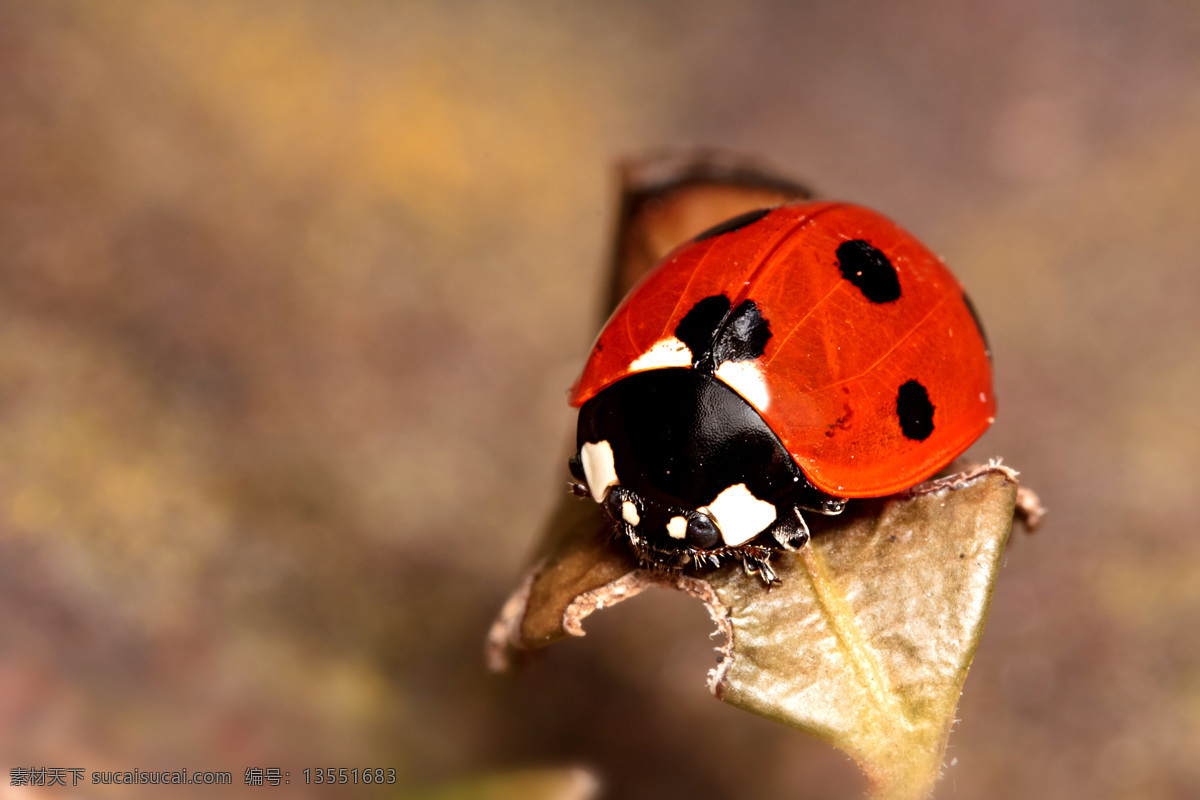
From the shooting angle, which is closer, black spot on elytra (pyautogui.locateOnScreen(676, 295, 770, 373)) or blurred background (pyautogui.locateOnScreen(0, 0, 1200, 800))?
black spot on elytra (pyautogui.locateOnScreen(676, 295, 770, 373))

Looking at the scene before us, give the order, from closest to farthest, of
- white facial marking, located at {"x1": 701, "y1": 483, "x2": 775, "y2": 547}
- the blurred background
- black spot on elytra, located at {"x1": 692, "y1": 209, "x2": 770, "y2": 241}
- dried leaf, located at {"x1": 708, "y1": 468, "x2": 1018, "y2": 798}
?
1. dried leaf, located at {"x1": 708, "y1": 468, "x2": 1018, "y2": 798}
2. white facial marking, located at {"x1": 701, "y1": 483, "x2": 775, "y2": 547}
3. black spot on elytra, located at {"x1": 692, "y1": 209, "x2": 770, "y2": 241}
4. the blurred background

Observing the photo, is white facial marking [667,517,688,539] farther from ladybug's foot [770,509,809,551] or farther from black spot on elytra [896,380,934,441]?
black spot on elytra [896,380,934,441]

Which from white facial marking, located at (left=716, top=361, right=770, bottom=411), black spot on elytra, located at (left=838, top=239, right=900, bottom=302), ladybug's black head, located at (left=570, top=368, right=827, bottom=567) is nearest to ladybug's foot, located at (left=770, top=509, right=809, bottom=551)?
ladybug's black head, located at (left=570, top=368, right=827, bottom=567)

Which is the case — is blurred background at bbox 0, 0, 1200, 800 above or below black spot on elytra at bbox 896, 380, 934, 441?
above

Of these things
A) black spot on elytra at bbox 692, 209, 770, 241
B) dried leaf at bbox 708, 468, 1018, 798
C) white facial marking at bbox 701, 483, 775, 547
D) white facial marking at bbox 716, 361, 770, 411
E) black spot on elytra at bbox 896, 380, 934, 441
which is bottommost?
dried leaf at bbox 708, 468, 1018, 798

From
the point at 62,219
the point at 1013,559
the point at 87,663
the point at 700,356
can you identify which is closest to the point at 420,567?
the point at 87,663

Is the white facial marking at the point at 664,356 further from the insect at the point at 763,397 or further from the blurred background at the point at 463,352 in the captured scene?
the blurred background at the point at 463,352

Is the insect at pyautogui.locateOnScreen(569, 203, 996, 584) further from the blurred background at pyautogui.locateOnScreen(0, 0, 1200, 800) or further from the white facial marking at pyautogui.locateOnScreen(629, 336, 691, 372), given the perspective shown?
the blurred background at pyautogui.locateOnScreen(0, 0, 1200, 800)

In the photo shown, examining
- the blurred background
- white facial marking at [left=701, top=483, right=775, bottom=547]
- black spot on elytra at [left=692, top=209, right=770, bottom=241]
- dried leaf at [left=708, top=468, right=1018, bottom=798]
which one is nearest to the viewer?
dried leaf at [left=708, top=468, right=1018, bottom=798]
